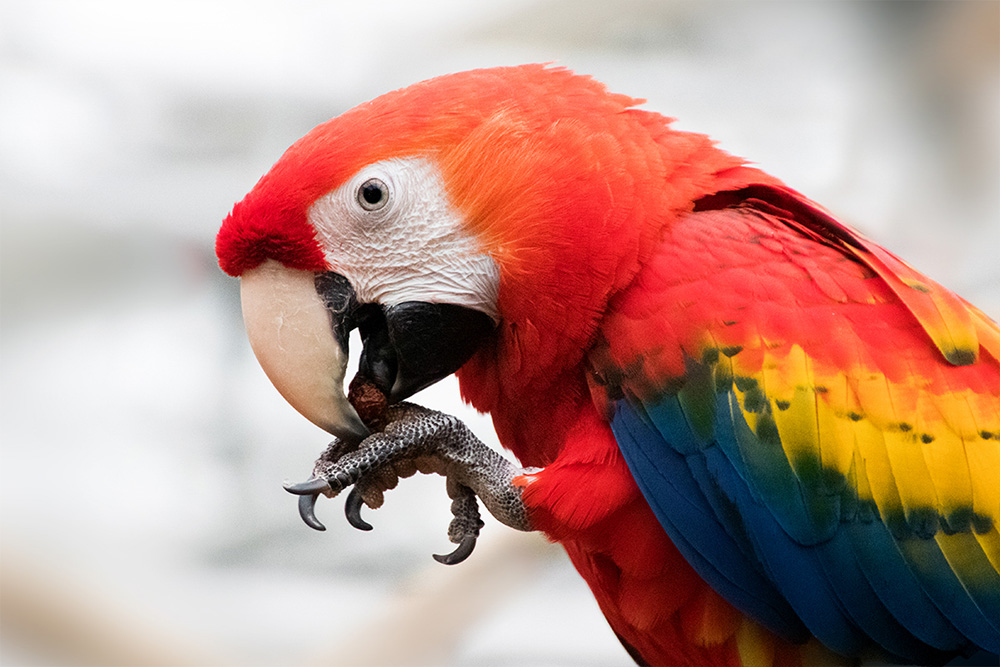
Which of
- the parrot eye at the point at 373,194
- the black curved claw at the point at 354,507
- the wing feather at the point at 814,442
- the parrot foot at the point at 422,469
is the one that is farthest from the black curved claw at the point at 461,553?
the parrot eye at the point at 373,194

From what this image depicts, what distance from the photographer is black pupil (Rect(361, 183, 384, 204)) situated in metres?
1.09

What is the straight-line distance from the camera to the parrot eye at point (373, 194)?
3.57 ft

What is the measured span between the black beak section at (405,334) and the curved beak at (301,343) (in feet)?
0.05

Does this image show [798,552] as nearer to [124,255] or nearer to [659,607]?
[659,607]

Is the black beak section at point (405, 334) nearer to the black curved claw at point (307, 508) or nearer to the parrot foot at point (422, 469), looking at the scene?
the parrot foot at point (422, 469)

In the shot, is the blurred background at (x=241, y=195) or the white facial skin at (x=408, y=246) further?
the blurred background at (x=241, y=195)

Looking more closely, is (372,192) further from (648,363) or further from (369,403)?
(648,363)

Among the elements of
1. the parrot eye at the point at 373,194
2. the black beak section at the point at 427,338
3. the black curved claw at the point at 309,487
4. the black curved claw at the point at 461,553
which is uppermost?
the parrot eye at the point at 373,194

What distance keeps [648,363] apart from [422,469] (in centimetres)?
34

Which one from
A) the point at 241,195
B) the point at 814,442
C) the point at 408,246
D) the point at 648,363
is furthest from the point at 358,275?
the point at 241,195

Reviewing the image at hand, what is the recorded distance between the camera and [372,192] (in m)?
1.09

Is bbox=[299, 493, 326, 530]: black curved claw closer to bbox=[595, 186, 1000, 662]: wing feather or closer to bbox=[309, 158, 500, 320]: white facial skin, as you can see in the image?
bbox=[309, 158, 500, 320]: white facial skin

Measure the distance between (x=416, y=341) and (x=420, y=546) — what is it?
1.59 meters

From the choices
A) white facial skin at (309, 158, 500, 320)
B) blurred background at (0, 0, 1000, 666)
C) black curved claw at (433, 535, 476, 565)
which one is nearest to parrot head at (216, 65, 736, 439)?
white facial skin at (309, 158, 500, 320)
